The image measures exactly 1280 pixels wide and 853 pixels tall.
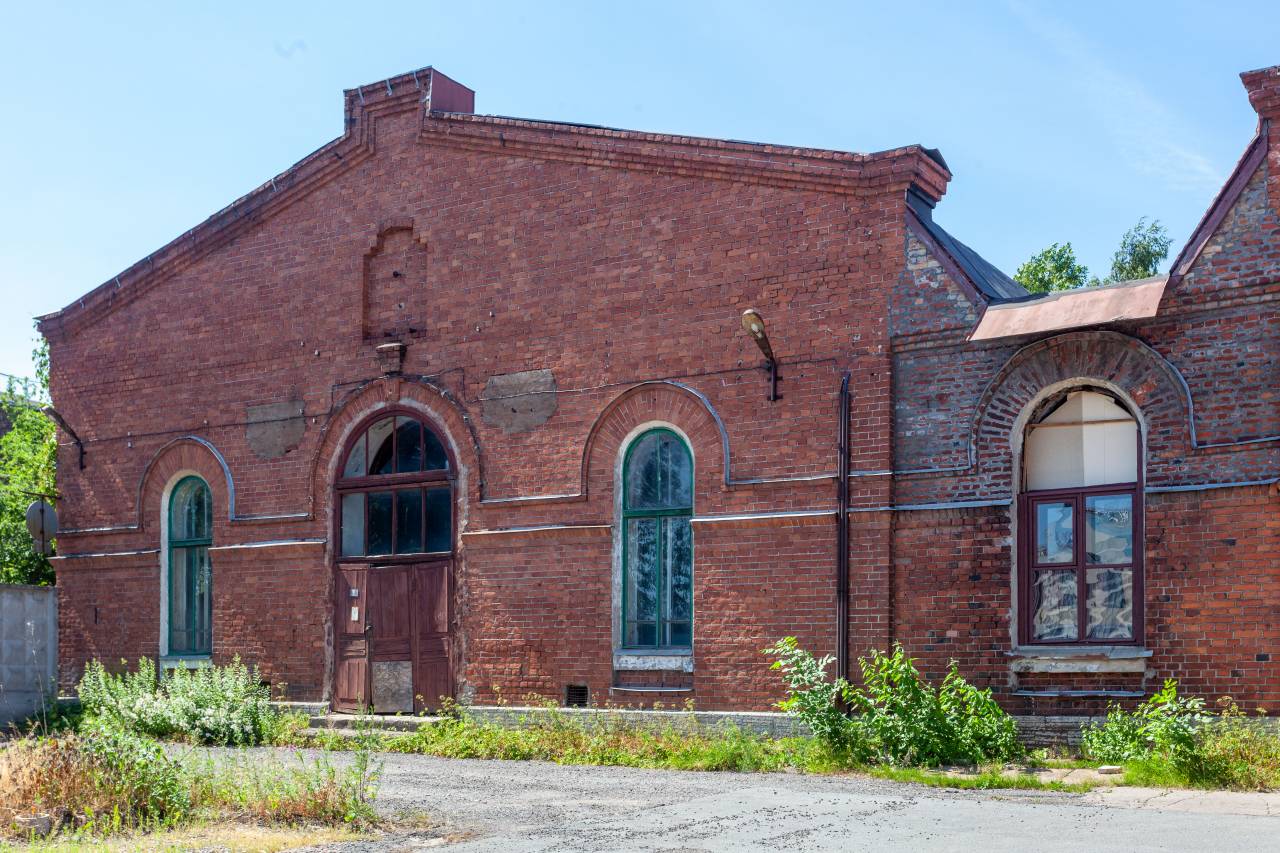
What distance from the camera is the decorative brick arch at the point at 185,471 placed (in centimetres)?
1798

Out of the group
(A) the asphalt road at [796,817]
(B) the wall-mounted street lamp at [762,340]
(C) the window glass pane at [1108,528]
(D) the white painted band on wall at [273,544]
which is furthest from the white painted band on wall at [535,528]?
(C) the window glass pane at [1108,528]

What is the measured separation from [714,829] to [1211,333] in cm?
635

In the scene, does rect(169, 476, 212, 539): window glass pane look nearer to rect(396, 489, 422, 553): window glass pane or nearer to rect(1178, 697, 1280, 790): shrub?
rect(396, 489, 422, 553): window glass pane

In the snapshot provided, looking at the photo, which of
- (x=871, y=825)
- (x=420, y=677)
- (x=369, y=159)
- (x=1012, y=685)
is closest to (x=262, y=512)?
(x=420, y=677)

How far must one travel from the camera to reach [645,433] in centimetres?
1514

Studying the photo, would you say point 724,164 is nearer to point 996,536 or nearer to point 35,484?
point 996,536

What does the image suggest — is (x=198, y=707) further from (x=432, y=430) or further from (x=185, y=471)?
(x=432, y=430)

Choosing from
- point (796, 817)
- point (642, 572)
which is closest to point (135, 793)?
point (796, 817)

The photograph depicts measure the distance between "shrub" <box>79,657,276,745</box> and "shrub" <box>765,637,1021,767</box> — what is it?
21.4 ft

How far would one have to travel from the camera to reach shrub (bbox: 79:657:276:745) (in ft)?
52.1

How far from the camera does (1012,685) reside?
1274 cm

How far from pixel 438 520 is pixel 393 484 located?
77 centimetres

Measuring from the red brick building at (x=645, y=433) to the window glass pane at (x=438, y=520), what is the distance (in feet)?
0.15

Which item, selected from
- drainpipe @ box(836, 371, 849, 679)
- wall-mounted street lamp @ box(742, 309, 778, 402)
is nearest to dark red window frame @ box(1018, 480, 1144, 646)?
drainpipe @ box(836, 371, 849, 679)
